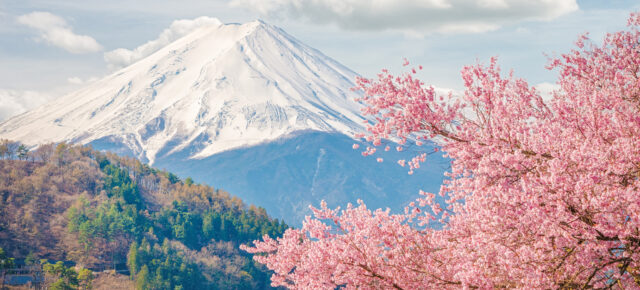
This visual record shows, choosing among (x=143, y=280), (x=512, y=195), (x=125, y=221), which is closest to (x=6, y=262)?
(x=143, y=280)

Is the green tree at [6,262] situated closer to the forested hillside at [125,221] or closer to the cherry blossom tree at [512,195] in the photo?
the forested hillside at [125,221]

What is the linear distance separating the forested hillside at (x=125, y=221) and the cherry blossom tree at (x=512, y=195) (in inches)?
2882

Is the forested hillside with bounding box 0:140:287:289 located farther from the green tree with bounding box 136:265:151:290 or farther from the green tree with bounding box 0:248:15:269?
the green tree with bounding box 0:248:15:269

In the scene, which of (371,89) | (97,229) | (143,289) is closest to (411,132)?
(371,89)

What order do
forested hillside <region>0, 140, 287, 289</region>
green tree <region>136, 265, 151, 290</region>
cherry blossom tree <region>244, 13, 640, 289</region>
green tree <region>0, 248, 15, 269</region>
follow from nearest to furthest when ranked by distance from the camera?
cherry blossom tree <region>244, 13, 640, 289</region> < green tree <region>0, 248, 15, 269</region> < green tree <region>136, 265, 151, 290</region> < forested hillside <region>0, 140, 287, 289</region>

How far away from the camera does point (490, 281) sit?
6.15 m

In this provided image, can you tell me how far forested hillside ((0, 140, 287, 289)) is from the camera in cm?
8475

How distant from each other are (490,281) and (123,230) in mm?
95194

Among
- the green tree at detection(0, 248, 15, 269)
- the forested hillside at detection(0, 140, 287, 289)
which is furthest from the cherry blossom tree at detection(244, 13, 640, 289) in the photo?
the forested hillside at detection(0, 140, 287, 289)

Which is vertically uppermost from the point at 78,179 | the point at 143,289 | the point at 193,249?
the point at 78,179

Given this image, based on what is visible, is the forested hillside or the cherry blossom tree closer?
the cherry blossom tree

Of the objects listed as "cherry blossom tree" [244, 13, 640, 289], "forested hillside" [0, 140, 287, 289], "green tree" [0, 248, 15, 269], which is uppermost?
"forested hillside" [0, 140, 287, 289]

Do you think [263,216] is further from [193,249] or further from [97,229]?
[97,229]

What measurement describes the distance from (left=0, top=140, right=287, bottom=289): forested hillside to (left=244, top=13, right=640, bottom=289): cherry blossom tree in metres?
73.2
